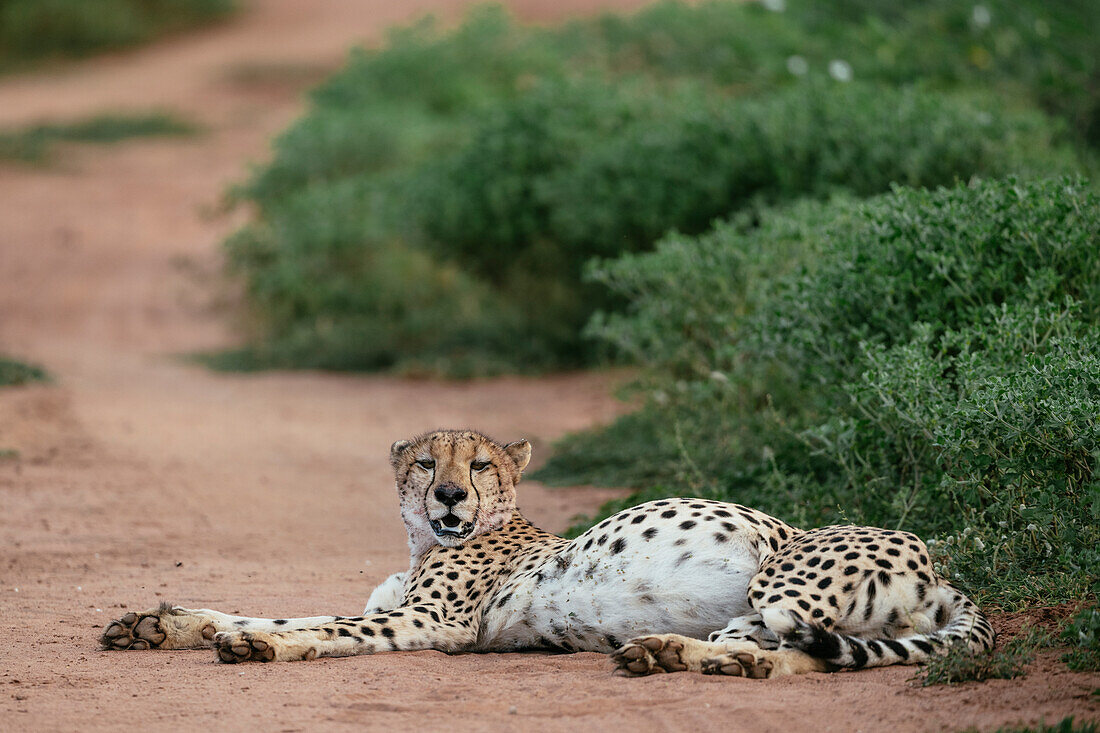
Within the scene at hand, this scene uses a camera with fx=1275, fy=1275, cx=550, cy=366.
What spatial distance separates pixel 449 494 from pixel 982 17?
12345 millimetres

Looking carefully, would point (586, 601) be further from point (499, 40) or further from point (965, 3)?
point (499, 40)

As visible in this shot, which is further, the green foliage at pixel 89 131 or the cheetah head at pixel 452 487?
the green foliage at pixel 89 131

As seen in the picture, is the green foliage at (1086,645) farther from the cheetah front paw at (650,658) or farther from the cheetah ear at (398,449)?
the cheetah ear at (398,449)

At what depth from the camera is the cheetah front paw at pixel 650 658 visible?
3.74 metres

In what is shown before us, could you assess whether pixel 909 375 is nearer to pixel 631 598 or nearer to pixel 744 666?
pixel 631 598

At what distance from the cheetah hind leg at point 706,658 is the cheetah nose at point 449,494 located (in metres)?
1.11

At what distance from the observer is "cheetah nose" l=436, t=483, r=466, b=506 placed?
4.68 m

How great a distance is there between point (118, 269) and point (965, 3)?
15769 mm

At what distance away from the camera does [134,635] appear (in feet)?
14.3

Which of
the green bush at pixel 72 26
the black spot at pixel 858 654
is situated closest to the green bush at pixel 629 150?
the black spot at pixel 858 654

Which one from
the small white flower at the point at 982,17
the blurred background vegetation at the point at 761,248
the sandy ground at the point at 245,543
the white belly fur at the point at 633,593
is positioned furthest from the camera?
the small white flower at the point at 982,17

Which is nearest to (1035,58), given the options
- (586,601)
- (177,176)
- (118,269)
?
(586,601)

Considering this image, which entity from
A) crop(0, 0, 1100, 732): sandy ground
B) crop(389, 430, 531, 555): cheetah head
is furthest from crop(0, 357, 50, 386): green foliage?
crop(389, 430, 531, 555): cheetah head

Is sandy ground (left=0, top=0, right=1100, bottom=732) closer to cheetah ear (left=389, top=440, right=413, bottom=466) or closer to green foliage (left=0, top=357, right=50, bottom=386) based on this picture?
green foliage (left=0, top=357, right=50, bottom=386)
